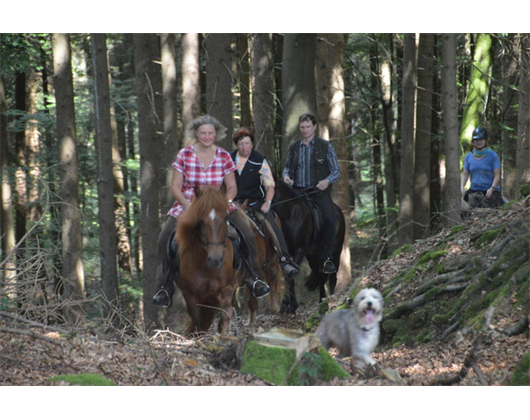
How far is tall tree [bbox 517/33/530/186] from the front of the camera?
1622cm

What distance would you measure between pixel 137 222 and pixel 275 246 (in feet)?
57.4

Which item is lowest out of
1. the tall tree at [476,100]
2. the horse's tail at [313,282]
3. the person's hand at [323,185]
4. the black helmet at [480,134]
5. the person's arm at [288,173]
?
the horse's tail at [313,282]

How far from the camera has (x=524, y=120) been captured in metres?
16.7

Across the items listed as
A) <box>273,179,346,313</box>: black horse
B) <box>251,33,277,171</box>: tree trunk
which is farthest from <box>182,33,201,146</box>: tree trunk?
<box>273,179,346,313</box>: black horse

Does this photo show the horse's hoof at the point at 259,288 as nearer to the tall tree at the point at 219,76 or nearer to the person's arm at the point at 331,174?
the person's arm at the point at 331,174

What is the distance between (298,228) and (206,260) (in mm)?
3457

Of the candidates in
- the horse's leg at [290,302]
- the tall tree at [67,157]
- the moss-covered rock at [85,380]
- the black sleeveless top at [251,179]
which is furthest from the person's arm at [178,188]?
the tall tree at [67,157]

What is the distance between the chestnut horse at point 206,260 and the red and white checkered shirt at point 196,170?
19.5 inches

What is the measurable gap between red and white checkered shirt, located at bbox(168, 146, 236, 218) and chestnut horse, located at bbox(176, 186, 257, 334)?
0.50 m

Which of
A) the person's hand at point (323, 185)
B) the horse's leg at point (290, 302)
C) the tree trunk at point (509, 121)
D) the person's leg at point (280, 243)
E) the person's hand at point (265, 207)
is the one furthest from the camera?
the tree trunk at point (509, 121)

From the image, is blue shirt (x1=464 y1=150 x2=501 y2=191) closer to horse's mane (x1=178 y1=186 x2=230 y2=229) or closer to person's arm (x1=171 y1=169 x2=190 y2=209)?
horse's mane (x1=178 y1=186 x2=230 y2=229)

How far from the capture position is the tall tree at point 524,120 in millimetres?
16219
